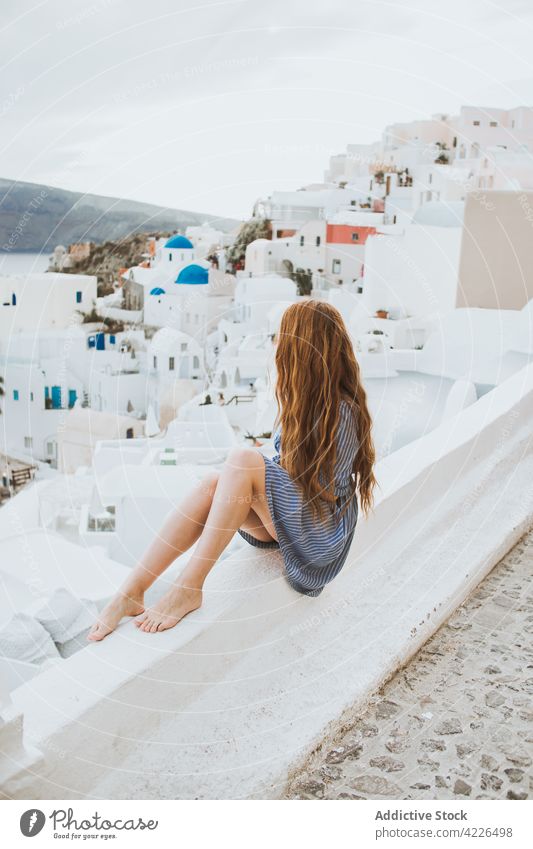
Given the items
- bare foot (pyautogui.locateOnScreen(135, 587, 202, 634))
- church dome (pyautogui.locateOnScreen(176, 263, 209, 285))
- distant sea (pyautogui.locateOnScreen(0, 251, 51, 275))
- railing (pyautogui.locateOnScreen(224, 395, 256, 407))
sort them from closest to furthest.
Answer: bare foot (pyautogui.locateOnScreen(135, 587, 202, 634))
distant sea (pyautogui.locateOnScreen(0, 251, 51, 275))
church dome (pyautogui.locateOnScreen(176, 263, 209, 285))
railing (pyautogui.locateOnScreen(224, 395, 256, 407))

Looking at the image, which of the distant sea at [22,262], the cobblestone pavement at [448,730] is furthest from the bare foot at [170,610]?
the distant sea at [22,262]

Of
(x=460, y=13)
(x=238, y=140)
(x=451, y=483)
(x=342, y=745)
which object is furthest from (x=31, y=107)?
(x=342, y=745)

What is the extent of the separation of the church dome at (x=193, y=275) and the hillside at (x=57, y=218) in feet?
6.14

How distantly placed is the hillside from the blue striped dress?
85 centimetres

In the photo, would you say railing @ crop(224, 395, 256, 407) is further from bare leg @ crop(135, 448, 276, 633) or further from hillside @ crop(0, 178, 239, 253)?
bare leg @ crop(135, 448, 276, 633)

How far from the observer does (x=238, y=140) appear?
112 inches

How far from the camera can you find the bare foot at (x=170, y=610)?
1.16 metres

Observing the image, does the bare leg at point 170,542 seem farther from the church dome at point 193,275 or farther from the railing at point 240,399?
the railing at point 240,399

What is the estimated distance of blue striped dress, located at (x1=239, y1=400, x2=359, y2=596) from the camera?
48.9 inches

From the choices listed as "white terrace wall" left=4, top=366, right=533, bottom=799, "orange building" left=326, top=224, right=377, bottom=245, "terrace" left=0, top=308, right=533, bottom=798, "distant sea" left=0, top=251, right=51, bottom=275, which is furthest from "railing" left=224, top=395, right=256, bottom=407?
"white terrace wall" left=4, top=366, right=533, bottom=799

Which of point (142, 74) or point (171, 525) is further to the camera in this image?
point (142, 74)
